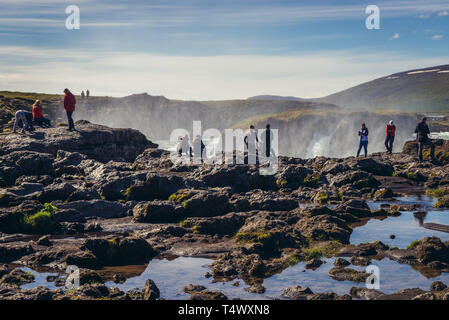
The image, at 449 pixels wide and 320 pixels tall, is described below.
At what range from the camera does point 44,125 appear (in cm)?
3953

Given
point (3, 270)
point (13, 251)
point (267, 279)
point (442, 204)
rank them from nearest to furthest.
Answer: point (267, 279) < point (3, 270) < point (13, 251) < point (442, 204)

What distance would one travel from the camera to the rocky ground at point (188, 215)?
1533 cm

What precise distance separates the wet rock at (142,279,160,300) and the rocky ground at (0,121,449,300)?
0.04m

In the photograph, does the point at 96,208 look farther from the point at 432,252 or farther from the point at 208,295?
the point at 432,252

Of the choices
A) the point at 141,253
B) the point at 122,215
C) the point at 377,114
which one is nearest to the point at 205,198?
the point at 122,215

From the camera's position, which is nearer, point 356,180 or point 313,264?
point 313,264

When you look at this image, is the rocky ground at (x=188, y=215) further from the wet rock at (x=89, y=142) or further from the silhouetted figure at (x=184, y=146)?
the silhouetted figure at (x=184, y=146)

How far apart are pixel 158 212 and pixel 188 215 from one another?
4.42ft

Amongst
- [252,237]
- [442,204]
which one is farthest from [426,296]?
[442,204]

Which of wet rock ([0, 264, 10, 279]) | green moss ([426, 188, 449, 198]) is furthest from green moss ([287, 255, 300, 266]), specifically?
green moss ([426, 188, 449, 198])

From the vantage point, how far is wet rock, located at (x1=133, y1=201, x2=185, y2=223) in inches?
885

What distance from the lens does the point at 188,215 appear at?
903 inches

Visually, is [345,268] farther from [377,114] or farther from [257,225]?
[377,114]

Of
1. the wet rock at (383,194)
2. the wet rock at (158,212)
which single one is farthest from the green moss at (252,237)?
the wet rock at (383,194)
